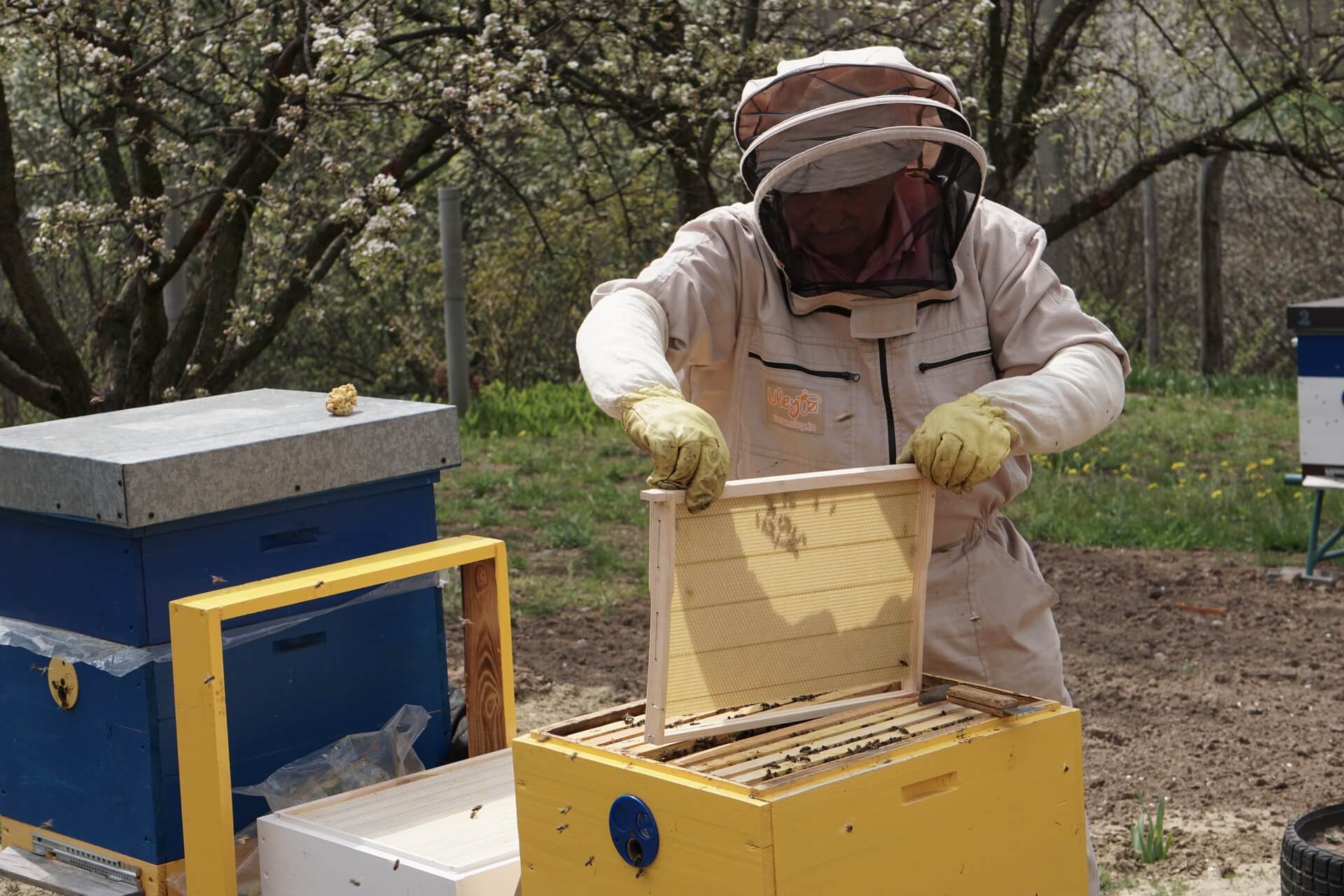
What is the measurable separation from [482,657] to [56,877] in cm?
79

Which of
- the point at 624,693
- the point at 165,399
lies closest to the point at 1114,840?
the point at 624,693

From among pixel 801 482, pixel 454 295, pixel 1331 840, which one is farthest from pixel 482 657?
pixel 454 295

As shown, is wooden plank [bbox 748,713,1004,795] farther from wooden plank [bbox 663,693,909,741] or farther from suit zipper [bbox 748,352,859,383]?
suit zipper [bbox 748,352,859,383]

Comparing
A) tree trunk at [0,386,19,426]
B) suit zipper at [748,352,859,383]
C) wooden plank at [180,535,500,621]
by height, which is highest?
suit zipper at [748,352,859,383]

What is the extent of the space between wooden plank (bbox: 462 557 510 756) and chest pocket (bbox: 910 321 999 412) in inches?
34.3

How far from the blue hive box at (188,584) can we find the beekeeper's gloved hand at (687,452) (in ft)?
2.74

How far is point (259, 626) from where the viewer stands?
2.35 m

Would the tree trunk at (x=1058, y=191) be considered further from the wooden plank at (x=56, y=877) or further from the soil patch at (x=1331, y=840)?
the wooden plank at (x=56, y=877)

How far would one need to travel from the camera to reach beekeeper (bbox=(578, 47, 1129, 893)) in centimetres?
202

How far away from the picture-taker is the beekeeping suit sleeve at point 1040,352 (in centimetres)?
196

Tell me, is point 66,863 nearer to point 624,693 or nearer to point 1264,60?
point 624,693

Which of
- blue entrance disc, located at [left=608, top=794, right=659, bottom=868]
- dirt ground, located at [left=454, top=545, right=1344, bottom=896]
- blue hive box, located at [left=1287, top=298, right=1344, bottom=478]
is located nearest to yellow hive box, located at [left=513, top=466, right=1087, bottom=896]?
blue entrance disc, located at [left=608, top=794, right=659, bottom=868]

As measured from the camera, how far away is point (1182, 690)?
4.49 m

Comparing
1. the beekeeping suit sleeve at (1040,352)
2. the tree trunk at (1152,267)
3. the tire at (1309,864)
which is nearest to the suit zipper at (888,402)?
the beekeeping suit sleeve at (1040,352)
